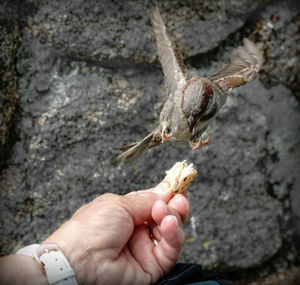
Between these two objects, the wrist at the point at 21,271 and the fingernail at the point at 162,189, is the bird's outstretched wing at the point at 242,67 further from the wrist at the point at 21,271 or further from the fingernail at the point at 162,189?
the wrist at the point at 21,271

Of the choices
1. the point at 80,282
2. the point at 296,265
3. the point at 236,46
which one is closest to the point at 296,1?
the point at 236,46

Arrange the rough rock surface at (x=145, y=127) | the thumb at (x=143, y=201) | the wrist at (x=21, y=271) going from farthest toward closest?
the rough rock surface at (x=145, y=127), the thumb at (x=143, y=201), the wrist at (x=21, y=271)

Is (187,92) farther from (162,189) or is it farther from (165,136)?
(162,189)

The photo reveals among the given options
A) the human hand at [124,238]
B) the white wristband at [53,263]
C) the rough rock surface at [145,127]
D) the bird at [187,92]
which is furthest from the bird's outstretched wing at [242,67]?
the white wristband at [53,263]

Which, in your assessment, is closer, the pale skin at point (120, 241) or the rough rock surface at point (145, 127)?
the pale skin at point (120, 241)

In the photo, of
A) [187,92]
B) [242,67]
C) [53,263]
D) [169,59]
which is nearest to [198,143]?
[187,92]

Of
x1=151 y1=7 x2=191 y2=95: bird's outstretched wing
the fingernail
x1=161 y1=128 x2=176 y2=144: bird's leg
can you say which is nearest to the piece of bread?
the fingernail
